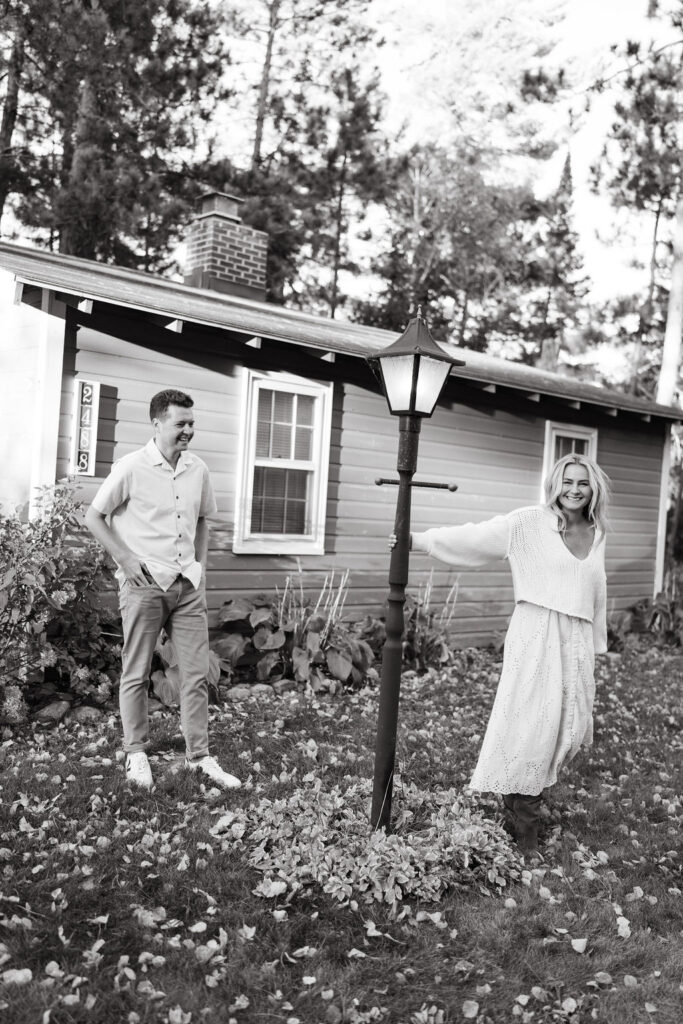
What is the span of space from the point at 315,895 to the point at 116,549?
1.89m

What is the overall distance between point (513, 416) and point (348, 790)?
6377mm

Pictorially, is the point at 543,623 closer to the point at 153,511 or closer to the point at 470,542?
the point at 470,542

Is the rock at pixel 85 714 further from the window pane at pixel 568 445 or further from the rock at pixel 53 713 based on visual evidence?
the window pane at pixel 568 445

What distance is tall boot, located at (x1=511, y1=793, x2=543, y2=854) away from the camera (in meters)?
4.23

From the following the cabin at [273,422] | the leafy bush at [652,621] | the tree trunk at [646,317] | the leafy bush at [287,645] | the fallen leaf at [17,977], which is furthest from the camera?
the tree trunk at [646,317]

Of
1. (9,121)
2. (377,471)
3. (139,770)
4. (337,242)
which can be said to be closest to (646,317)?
(337,242)

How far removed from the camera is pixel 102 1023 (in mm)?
2744

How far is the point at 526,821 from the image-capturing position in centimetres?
425

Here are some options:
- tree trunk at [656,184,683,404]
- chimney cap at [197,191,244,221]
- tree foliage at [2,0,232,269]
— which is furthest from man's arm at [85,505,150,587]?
tree trunk at [656,184,683,404]

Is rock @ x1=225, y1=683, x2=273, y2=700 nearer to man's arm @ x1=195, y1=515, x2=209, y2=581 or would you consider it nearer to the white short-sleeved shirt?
man's arm @ x1=195, y1=515, x2=209, y2=581

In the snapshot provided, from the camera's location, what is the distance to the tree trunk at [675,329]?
1647 cm

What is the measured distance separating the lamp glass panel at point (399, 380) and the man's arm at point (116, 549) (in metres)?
1.51

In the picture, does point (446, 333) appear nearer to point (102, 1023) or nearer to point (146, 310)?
point (146, 310)

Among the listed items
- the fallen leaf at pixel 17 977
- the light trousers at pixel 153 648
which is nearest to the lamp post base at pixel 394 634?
the light trousers at pixel 153 648
